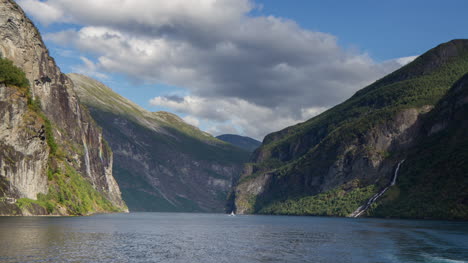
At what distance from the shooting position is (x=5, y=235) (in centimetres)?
7969

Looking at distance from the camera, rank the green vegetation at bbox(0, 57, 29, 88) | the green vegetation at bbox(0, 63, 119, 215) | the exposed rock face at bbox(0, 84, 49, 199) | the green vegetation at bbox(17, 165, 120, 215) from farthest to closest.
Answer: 1. the green vegetation at bbox(17, 165, 120, 215)
2. the green vegetation at bbox(0, 63, 119, 215)
3. the green vegetation at bbox(0, 57, 29, 88)
4. the exposed rock face at bbox(0, 84, 49, 199)

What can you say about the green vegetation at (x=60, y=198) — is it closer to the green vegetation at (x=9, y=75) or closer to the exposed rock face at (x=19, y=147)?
the exposed rock face at (x=19, y=147)

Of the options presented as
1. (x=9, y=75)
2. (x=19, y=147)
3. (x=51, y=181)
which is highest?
(x=9, y=75)

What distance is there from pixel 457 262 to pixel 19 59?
560 feet

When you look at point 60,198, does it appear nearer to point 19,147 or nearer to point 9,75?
point 19,147

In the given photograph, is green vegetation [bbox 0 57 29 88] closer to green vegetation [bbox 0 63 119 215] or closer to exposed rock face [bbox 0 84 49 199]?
green vegetation [bbox 0 63 119 215]

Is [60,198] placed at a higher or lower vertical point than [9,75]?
lower

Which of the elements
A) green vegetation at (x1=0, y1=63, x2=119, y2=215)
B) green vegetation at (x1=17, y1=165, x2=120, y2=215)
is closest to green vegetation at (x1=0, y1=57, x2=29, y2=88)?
green vegetation at (x1=0, y1=63, x2=119, y2=215)

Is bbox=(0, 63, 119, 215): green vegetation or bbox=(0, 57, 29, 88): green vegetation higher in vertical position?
bbox=(0, 57, 29, 88): green vegetation

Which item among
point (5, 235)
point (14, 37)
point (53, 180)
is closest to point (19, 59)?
point (14, 37)

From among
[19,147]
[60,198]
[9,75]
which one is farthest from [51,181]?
[9,75]

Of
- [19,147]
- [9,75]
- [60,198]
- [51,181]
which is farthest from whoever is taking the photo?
[60,198]

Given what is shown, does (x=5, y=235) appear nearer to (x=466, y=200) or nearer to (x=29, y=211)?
(x=29, y=211)

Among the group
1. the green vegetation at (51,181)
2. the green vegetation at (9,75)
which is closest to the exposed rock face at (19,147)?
the green vegetation at (51,181)
